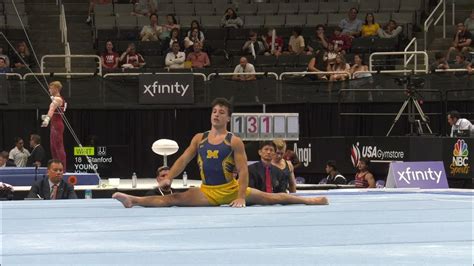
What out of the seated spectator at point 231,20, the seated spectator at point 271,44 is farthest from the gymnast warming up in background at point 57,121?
the seated spectator at point 231,20

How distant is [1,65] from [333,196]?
9.61 m

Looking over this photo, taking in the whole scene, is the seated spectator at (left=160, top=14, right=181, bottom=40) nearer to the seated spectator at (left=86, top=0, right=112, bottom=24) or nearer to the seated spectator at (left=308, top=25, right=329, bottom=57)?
the seated spectator at (left=86, top=0, right=112, bottom=24)

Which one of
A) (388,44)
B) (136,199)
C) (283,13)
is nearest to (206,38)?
(283,13)

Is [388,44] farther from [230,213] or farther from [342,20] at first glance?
[230,213]

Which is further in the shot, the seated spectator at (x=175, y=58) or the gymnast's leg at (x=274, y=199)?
the seated spectator at (x=175, y=58)

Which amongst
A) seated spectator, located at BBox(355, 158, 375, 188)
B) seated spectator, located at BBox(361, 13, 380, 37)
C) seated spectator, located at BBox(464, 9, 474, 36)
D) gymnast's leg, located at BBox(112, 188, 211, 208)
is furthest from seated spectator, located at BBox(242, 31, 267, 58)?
gymnast's leg, located at BBox(112, 188, 211, 208)

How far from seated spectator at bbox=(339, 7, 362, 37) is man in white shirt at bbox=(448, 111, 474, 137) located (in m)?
6.10

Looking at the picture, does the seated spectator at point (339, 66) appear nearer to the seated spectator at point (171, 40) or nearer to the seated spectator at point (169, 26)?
the seated spectator at point (171, 40)

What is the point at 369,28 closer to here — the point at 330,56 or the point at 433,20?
the point at 433,20

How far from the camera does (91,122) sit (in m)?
18.5

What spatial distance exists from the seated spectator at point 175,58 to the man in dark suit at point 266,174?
963 centimetres

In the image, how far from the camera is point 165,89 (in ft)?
59.7

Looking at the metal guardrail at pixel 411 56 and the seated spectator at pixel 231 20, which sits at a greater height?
the seated spectator at pixel 231 20

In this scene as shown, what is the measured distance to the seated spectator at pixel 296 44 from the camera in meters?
20.6
